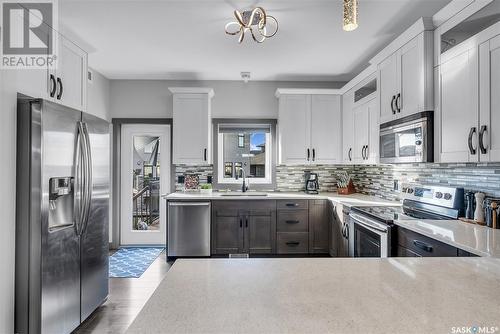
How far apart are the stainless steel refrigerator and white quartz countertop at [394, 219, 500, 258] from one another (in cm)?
236

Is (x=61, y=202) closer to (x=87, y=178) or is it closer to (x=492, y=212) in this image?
(x=87, y=178)

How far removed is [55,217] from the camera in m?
1.94

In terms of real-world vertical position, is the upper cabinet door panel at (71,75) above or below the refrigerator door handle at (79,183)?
above

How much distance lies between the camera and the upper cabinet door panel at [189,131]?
409cm

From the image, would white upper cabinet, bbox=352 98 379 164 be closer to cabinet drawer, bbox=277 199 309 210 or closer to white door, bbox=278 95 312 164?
white door, bbox=278 95 312 164

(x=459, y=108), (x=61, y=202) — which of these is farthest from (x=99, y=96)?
(x=459, y=108)

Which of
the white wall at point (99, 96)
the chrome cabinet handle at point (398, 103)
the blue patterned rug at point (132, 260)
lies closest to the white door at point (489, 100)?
the chrome cabinet handle at point (398, 103)

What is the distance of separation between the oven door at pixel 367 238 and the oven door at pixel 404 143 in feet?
1.98

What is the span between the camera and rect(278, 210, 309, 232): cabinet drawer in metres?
3.79

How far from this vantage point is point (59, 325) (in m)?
1.96

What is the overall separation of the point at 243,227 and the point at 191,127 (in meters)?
1.56

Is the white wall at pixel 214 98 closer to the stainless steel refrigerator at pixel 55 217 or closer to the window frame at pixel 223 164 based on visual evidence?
the window frame at pixel 223 164

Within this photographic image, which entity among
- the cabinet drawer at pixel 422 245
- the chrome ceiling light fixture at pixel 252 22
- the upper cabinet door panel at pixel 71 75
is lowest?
the cabinet drawer at pixel 422 245

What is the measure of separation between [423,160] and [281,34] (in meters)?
1.74
